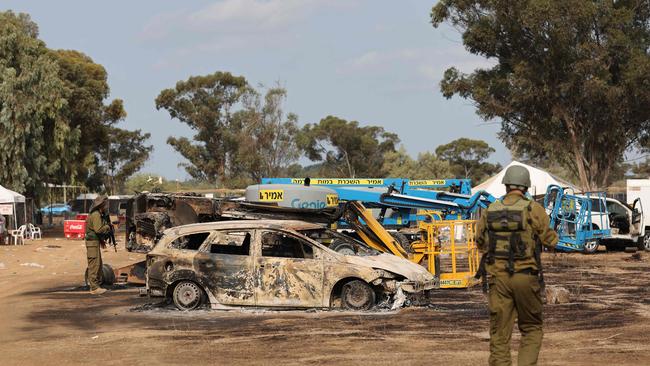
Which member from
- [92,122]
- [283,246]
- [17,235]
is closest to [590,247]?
[283,246]

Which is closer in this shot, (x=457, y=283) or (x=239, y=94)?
(x=457, y=283)

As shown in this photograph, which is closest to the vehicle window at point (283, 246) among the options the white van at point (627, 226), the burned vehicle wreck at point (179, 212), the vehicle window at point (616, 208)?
the burned vehicle wreck at point (179, 212)

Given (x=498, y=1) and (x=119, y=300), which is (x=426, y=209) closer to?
(x=119, y=300)

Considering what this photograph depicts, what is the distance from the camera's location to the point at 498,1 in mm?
43531

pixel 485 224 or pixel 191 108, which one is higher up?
pixel 191 108

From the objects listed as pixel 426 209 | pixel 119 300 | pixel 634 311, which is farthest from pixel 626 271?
pixel 119 300

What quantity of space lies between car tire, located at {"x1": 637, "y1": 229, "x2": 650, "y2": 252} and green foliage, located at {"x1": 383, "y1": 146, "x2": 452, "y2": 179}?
159 ft

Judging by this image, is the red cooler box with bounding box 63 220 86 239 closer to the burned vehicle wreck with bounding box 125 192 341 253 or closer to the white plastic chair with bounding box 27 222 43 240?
the white plastic chair with bounding box 27 222 43 240

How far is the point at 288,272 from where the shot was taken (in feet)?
45.5

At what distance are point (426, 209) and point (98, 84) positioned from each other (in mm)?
47692

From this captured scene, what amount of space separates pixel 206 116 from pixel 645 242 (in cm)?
4950

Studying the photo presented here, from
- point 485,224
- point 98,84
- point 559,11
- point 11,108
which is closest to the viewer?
point 485,224

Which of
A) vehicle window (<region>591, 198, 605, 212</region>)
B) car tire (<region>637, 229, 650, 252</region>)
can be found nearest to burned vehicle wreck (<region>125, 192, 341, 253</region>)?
vehicle window (<region>591, 198, 605, 212</region>)

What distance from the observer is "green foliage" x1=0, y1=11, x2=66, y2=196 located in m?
47.2
